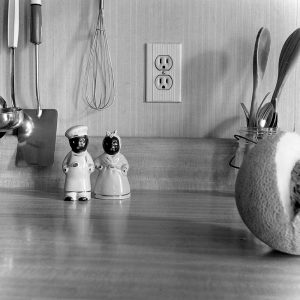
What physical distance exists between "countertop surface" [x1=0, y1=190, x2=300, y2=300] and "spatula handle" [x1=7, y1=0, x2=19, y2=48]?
0.36 m

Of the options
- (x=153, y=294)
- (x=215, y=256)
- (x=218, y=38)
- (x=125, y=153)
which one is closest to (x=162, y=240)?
(x=215, y=256)

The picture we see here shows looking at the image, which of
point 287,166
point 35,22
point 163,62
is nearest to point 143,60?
point 163,62

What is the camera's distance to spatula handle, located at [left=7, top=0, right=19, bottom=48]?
115 cm

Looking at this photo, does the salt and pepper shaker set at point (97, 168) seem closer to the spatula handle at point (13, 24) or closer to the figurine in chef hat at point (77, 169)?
the figurine in chef hat at point (77, 169)

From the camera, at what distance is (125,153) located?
1.14 m

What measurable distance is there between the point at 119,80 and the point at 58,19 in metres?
0.18

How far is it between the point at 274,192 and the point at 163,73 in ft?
1.93

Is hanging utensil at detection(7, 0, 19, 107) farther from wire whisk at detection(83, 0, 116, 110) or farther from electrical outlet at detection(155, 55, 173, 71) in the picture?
electrical outlet at detection(155, 55, 173, 71)

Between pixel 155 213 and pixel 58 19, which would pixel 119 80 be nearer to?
pixel 58 19

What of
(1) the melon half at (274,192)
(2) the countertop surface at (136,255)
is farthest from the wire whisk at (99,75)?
(1) the melon half at (274,192)

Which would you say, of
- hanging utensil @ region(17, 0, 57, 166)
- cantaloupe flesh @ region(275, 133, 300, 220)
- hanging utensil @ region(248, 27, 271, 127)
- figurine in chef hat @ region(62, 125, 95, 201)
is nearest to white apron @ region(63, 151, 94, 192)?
figurine in chef hat @ region(62, 125, 95, 201)

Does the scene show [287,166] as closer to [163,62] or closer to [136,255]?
[136,255]

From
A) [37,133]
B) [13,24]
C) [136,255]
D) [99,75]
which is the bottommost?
[136,255]

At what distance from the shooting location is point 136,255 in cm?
65
